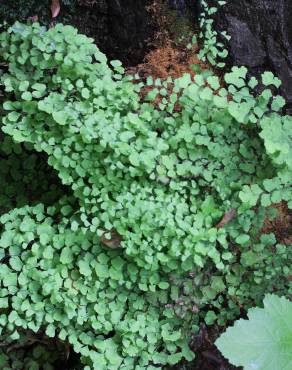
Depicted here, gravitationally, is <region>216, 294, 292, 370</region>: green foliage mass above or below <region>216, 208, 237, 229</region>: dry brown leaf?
above

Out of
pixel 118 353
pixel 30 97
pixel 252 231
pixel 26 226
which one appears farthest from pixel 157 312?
pixel 30 97

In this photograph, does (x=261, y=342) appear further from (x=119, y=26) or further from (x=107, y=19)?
(x=107, y=19)

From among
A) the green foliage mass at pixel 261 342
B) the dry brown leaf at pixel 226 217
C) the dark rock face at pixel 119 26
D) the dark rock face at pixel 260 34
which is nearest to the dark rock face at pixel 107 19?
the dark rock face at pixel 119 26

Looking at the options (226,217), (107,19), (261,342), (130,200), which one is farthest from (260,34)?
(261,342)

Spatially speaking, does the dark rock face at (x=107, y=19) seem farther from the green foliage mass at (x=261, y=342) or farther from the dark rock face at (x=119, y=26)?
the green foliage mass at (x=261, y=342)

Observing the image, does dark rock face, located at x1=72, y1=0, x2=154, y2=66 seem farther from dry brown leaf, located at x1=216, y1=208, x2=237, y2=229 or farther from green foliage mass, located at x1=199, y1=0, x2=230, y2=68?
dry brown leaf, located at x1=216, y1=208, x2=237, y2=229

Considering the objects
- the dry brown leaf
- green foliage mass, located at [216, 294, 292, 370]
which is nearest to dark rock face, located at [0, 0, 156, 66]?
the dry brown leaf
